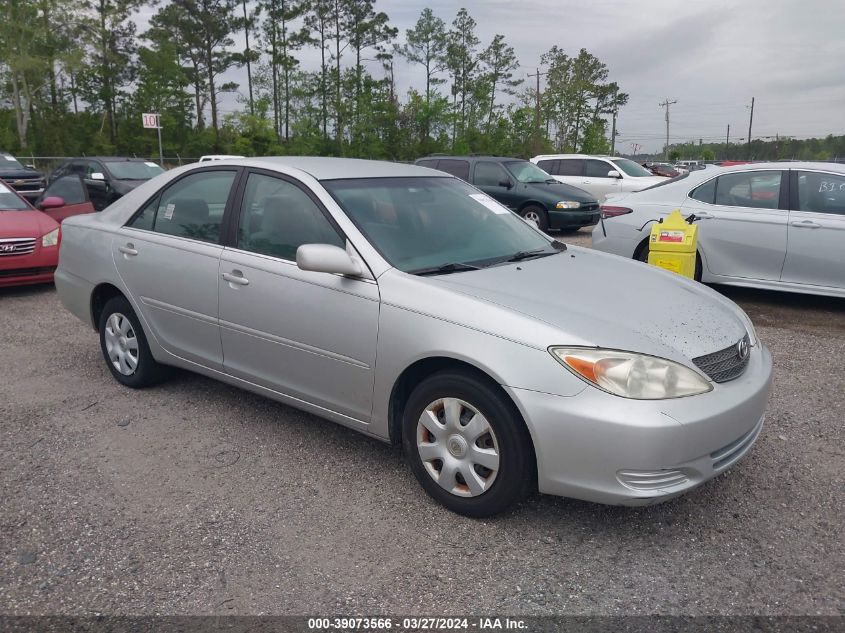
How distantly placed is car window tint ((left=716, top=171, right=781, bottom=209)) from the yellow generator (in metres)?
1.17

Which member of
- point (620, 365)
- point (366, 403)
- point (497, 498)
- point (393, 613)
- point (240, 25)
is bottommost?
point (393, 613)

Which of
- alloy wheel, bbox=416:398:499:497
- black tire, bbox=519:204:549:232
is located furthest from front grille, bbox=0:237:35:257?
black tire, bbox=519:204:549:232

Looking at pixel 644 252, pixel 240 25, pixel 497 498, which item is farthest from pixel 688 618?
pixel 240 25

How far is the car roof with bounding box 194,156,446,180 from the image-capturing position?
3.98 metres

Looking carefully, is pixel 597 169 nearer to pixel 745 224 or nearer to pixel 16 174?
pixel 745 224

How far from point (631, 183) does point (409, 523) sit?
14686mm

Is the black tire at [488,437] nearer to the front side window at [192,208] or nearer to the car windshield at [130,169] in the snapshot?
the front side window at [192,208]

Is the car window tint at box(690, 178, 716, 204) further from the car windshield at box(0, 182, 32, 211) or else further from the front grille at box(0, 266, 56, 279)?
the car windshield at box(0, 182, 32, 211)

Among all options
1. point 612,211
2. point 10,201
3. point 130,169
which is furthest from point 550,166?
point 10,201

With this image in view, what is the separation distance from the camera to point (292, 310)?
360cm

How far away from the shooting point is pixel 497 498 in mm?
2963

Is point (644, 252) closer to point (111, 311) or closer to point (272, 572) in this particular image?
point (111, 311)

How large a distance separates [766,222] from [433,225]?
4.66 metres

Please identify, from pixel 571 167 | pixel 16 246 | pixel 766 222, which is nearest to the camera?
pixel 766 222
